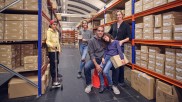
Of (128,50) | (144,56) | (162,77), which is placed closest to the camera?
(162,77)

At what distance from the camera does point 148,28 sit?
2.66 meters

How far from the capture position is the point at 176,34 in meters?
1.99

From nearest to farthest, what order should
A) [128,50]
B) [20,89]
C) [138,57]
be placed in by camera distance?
[20,89]
[138,57]
[128,50]

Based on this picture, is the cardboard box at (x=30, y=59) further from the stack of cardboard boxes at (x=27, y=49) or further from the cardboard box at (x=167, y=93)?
the cardboard box at (x=167, y=93)

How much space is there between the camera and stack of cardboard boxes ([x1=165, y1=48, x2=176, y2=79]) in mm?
2080

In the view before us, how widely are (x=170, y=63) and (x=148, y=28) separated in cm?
87

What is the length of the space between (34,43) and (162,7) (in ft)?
9.39

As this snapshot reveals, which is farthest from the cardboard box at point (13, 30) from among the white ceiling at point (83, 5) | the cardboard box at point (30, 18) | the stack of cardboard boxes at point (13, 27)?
the white ceiling at point (83, 5)

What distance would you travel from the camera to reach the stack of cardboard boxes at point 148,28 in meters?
2.55

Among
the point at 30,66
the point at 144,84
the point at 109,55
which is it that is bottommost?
the point at 144,84

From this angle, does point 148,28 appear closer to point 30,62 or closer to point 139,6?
point 139,6

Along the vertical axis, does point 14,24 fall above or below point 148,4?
below

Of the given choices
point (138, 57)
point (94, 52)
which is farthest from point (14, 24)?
point (138, 57)

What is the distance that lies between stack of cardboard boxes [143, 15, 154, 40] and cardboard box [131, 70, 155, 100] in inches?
32.5
